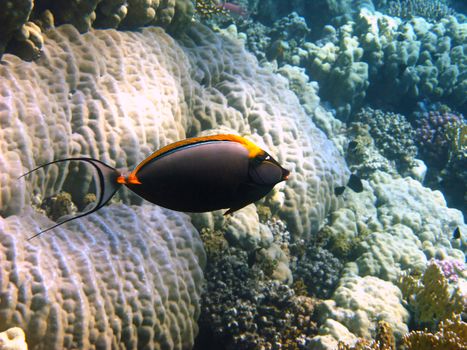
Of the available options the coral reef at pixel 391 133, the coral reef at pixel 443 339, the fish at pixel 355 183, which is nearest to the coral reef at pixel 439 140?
the coral reef at pixel 391 133

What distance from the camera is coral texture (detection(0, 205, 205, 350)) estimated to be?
3.07 meters

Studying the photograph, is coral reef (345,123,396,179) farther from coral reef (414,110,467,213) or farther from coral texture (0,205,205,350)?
coral texture (0,205,205,350)

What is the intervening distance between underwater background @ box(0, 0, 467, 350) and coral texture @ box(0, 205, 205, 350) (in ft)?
0.04

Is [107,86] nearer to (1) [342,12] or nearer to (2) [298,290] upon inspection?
(2) [298,290]

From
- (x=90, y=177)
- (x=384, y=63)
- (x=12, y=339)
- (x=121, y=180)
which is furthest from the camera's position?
(x=384, y=63)

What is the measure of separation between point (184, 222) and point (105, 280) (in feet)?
4.17

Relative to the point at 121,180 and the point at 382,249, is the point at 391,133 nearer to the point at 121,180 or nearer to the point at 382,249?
the point at 382,249

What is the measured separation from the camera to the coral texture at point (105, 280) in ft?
10.1

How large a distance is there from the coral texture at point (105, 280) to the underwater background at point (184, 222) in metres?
0.01

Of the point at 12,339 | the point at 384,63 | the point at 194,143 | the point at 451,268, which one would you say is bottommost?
the point at 451,268

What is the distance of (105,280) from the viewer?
141 inches

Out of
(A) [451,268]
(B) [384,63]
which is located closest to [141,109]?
(A) [451,268]

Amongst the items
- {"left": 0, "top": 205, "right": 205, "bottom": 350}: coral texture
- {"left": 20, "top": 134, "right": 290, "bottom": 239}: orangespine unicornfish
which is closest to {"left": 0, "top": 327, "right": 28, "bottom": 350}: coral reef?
{"left": 0, "top": 205, "right": 205, "bottom": 350}: coral texture

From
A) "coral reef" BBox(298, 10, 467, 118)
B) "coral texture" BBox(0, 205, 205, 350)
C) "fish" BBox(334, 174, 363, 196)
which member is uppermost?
"coral reef" BBox(298, 10, 467, 118)
